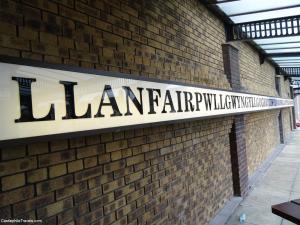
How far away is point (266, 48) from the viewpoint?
29.5 ft

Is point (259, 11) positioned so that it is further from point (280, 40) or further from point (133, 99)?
point (133, 99)

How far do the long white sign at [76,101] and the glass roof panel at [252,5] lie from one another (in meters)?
2.46

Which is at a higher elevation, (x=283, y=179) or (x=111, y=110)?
(x=111, y=110)

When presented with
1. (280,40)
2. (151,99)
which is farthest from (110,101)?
(280,40)

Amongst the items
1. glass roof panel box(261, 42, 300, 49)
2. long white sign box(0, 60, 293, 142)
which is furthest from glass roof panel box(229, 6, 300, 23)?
long white sign box(0, 60, 293, 142)

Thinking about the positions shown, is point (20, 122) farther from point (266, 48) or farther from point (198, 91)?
point (266, 48)

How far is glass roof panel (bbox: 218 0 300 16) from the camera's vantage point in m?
4.98

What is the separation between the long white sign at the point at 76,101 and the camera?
5.54ft

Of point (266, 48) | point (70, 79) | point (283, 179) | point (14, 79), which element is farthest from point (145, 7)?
point (266, 48)

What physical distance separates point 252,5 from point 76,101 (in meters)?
4.17

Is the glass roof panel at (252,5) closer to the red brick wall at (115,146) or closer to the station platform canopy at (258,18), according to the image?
the station platform canopy at (258,18)

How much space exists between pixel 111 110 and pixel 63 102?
1.57 feet

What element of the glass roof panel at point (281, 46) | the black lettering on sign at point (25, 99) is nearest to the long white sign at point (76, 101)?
the black lettering on sign at point (25, 99)

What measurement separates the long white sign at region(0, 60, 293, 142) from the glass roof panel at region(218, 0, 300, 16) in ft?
8.08
